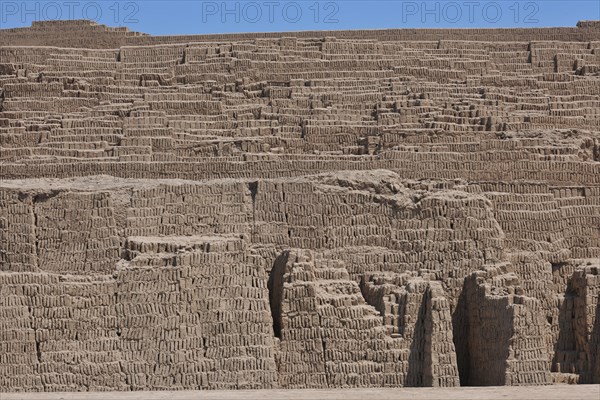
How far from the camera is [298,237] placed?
25625 mm

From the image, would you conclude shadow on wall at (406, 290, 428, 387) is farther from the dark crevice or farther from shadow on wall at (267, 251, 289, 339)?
the dark crevice

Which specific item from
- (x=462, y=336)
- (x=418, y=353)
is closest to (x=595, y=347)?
(x=462, y=336)

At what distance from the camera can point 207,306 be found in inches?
941

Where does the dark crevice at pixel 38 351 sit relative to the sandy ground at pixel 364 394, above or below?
above

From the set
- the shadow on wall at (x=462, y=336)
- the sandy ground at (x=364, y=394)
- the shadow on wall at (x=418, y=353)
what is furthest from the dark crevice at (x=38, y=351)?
the shadow on wall at (x=462, y=336)

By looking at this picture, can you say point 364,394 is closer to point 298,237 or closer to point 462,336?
point 462,336

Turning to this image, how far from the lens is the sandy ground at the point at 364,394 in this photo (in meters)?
21.5

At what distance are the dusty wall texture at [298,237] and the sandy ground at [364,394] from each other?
1.12 m

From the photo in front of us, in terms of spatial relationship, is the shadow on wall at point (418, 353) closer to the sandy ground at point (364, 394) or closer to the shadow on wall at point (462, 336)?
the shadow on wall at point (462, 336)

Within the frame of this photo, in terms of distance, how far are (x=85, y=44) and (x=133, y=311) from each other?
1208 centimetres

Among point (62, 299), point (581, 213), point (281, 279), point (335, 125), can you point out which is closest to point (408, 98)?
point (335, 125)

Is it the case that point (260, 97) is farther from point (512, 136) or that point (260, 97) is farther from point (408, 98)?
point (512, 136)

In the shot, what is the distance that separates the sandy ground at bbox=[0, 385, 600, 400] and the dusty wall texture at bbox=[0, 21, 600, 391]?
44.1 inches

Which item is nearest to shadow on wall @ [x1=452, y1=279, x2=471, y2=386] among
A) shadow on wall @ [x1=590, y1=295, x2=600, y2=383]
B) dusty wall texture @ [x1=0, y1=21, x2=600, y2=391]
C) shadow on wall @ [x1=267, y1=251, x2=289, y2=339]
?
dusty wall texture @ [x1=0, y1=21, x2=600, y2=391]
